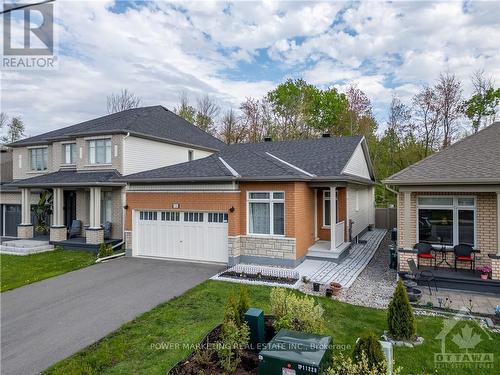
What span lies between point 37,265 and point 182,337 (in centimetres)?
944

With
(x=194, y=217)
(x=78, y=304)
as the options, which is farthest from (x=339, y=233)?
(x=78, y=304)

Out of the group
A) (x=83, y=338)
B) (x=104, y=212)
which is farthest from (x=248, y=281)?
(x=104, y=212)

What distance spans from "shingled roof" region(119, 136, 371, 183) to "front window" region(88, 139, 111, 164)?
12.9 feet

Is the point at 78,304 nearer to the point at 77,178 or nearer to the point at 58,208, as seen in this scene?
the point at 77,178

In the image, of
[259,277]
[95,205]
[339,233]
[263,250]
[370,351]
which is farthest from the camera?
[95,205]

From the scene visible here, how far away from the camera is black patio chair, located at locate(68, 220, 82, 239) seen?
1626 cm

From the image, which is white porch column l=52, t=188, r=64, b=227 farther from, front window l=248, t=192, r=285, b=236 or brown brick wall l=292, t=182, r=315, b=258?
brown brick wall l=292, t=182, r=315, b=258

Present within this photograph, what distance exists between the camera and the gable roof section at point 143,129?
→ 635 inches

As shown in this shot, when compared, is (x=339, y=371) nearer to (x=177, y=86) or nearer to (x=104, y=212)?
(x=104, y=212)

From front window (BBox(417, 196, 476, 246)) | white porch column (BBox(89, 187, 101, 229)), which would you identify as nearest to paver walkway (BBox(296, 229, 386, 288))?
front window (BBox(417, 196, 476, 246))

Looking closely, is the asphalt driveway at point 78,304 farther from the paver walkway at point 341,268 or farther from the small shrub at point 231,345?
the paver walkway at point 341,268


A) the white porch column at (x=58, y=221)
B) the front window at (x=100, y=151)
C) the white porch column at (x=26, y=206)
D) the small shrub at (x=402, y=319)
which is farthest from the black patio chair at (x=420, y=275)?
the white porch column at (x=26, y=206)

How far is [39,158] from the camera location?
19484 millimetres

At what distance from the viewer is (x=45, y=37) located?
8820mm
